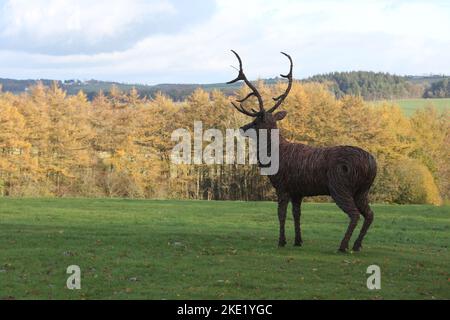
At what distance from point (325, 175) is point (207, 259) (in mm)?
3208

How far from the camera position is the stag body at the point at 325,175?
47.7 ft

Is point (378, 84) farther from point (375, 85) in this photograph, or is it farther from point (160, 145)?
point (160, 145)

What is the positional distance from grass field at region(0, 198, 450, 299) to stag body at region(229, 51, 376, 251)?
3.60ft

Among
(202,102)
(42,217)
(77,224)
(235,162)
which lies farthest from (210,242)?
(202,102)

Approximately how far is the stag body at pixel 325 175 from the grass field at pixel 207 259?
1.10 metres

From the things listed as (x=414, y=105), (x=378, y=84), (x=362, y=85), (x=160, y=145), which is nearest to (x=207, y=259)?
(x=160, y=145)

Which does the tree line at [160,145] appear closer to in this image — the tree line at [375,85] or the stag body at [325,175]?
the tree line at [375,85]

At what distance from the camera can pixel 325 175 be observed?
1484 cm

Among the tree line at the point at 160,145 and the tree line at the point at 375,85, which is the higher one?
the tree line at the point at 375,85

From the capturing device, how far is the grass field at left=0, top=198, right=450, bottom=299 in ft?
37.5

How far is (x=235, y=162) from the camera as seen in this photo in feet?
186

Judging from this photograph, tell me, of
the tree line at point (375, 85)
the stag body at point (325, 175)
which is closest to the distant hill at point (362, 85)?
the tree line at point (375, 85)
